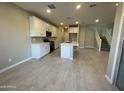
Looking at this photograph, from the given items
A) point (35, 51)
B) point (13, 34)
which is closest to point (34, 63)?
point (35, 51)

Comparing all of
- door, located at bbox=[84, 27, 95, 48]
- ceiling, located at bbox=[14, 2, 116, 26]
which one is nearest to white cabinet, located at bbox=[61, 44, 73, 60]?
ceiling, located at bbox=[14, 2, 116, 26]

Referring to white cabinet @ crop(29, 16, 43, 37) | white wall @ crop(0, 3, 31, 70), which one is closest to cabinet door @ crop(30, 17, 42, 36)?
white cabinet @ crop(29, 16, 43, 37)

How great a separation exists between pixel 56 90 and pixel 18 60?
8.07ft

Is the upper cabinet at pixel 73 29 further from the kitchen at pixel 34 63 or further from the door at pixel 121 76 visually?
the door at pixel 121 76

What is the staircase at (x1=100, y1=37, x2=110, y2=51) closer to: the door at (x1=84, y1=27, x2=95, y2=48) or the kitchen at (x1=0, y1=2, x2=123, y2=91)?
the door at (x1=84, y1=27, x2=95, y2=48)

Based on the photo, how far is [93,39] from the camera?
9.38m

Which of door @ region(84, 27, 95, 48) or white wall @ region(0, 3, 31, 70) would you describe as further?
door @ region(84, 27, 95, 48)

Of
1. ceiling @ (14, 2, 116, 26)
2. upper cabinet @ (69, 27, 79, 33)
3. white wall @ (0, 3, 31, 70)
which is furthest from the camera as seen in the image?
upper cabinet @ (69, 27, 79, 33)

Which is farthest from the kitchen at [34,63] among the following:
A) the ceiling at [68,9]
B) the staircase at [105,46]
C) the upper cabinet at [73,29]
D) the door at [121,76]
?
the upper cabinet at [73,29]

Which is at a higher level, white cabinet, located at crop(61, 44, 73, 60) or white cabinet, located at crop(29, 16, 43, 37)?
white cabinet, located at crop(29, 16, 43, 37)

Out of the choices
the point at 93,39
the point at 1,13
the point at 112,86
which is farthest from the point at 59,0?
the point at 93,39

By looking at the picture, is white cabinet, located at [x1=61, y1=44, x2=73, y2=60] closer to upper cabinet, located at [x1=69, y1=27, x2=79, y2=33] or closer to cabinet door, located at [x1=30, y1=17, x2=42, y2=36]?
cabinet door, located at [x1=30, y1=17, x2=42, y2=36]

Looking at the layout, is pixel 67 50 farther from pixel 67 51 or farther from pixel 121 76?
pixel 121 76

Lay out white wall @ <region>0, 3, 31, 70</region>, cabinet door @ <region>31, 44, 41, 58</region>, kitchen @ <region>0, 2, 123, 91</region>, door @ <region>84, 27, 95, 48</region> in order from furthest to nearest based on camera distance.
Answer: door @ <region>84, 27, 95, 48</region>
cabinet door @ <region>31, 44, 41, 58</region>
white wall @ <region>0, 3, 31, 70</region>
kitchen @ <region>0, 2, 123, 91</region>
